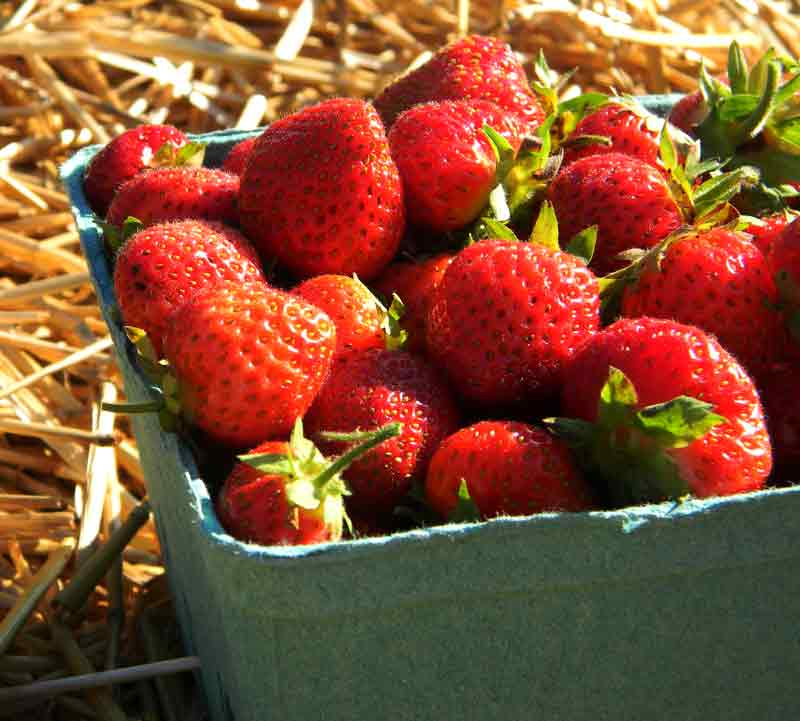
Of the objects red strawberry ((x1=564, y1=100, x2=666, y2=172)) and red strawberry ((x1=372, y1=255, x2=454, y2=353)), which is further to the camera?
red strawberry ((x1=564, y1=100, x2=666, y2=172))

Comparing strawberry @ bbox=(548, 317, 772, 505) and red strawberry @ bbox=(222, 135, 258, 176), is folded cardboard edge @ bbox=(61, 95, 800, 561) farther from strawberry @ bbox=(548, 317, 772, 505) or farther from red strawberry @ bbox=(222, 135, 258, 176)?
red strawberry @ bbox=(222, 135, 258, 176)

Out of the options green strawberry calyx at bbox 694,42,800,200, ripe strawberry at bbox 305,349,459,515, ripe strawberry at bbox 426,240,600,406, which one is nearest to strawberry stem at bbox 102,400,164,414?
ripe strawberry at bbox 305,349,459,515

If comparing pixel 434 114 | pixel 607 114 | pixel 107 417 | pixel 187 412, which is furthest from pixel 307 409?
pixel 107 417

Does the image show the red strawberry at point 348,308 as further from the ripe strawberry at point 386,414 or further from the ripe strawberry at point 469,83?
the ripe strawberry at point 469,83

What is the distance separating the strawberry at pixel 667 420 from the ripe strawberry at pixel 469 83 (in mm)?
446

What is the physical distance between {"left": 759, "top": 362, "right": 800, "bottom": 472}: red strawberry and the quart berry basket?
14cm

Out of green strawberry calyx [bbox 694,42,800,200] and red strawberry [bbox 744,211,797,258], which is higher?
green strawberry calyx [bbox 694,42,800,200]

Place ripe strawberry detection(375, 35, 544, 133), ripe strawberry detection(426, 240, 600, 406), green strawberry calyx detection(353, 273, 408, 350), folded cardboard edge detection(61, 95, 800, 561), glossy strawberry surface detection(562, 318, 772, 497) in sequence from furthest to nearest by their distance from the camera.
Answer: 1. ripe strawberry detection(375, 35, 544, 133)
2. green strawberry calyx detection(353, 273, 408, 350)
3. ripe strawberry detection(426, 240, 600, 406)
4. glossy strawberry surface detection(562, 318, 772, 497)
5. folded cardboard edge detection(61, 95, 800, 561)

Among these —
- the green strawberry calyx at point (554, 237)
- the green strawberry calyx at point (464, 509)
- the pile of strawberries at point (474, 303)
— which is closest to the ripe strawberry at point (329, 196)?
the pile of strawberries at point (474, 303)

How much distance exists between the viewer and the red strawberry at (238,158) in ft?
5.03

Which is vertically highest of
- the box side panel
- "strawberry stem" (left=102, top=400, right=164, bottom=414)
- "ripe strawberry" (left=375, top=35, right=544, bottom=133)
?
"ripe strawberry" (left=375, top=35, right=544, bottom=133)

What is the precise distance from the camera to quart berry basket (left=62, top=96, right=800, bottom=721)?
0.93m

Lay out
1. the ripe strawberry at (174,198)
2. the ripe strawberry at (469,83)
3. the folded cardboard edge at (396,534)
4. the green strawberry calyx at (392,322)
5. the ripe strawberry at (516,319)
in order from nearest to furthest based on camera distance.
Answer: the folded cardboard edge at (396,534) < the ripe strawberry at (516,319) < the green strawberry calyx at (392,322) < the ripe strawberry at (174,198) < the ripe strawberry at (469,83)

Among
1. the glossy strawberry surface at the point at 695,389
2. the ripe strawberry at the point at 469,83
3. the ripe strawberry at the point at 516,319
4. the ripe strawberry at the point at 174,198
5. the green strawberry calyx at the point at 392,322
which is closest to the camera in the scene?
the glossy strawberry surface at the point at 695,389
